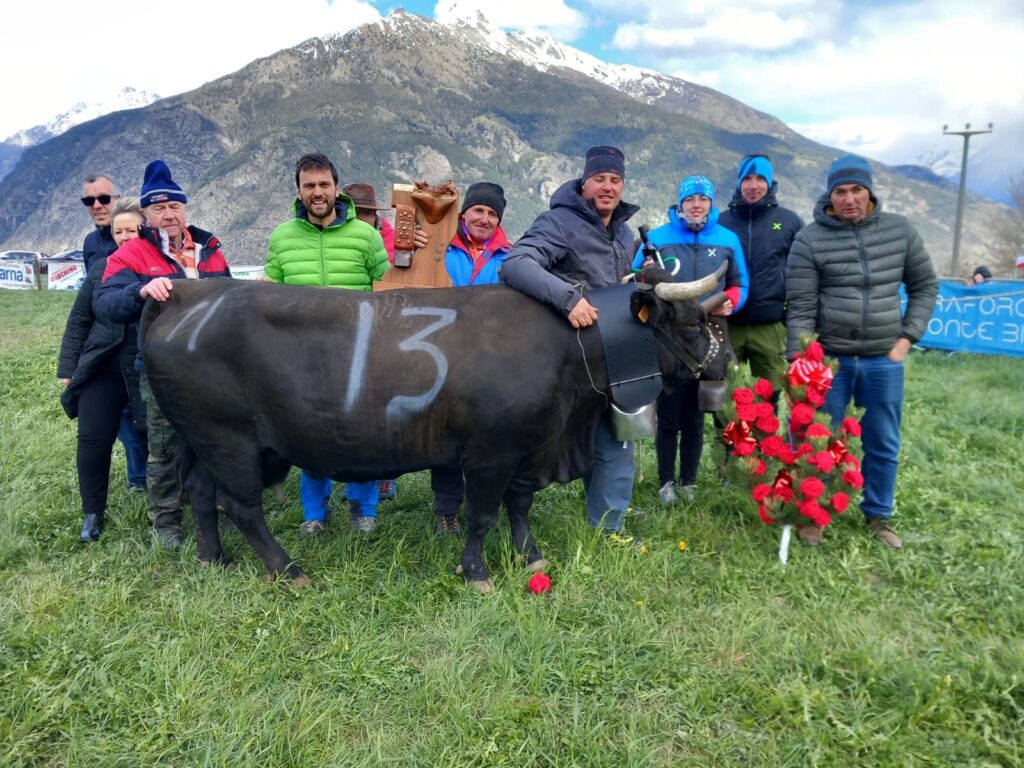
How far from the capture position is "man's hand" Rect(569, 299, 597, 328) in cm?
356

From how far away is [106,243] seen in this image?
4.69m

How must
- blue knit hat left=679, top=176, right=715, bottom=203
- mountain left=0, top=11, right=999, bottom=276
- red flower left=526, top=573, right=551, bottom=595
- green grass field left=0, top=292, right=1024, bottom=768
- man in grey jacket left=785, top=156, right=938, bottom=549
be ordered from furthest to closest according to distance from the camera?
mountain left=0, top=11, right=999, bottom=276 < blue knit hat left=679, top=176, right=715, bottom=203 < man in grey jacket left=785, top=156, right=938, bottom=549 < red flower left=526, top=573, right=551, bottom=595 < green grass field left=0, top=292, right=1024, bottom=768

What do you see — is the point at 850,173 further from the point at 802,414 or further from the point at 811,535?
the point at 811,535

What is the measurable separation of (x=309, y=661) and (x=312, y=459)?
107cm

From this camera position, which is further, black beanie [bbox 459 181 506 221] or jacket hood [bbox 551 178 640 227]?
black beanie [bbox 459 181 506 221]

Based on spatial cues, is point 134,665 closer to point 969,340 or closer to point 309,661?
point 309,661

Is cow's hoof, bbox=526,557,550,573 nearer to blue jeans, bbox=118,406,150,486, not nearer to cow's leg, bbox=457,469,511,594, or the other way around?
cow's leg, bbox=457,469,511,594

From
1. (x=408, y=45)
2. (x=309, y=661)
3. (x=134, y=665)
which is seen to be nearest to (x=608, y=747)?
(x=309, y=661)

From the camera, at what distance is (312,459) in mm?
3699

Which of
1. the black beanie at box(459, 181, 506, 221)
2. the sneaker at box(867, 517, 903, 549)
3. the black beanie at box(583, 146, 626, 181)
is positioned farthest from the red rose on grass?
the black beanie at box(459, 181, 506, 221)

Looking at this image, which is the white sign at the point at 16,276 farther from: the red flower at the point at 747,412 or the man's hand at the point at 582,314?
the red flower at the point at 747,412

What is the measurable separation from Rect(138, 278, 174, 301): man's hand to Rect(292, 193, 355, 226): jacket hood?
95cm

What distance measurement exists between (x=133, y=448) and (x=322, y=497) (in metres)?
1.60

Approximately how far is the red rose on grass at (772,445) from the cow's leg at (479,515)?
5.53 feet
